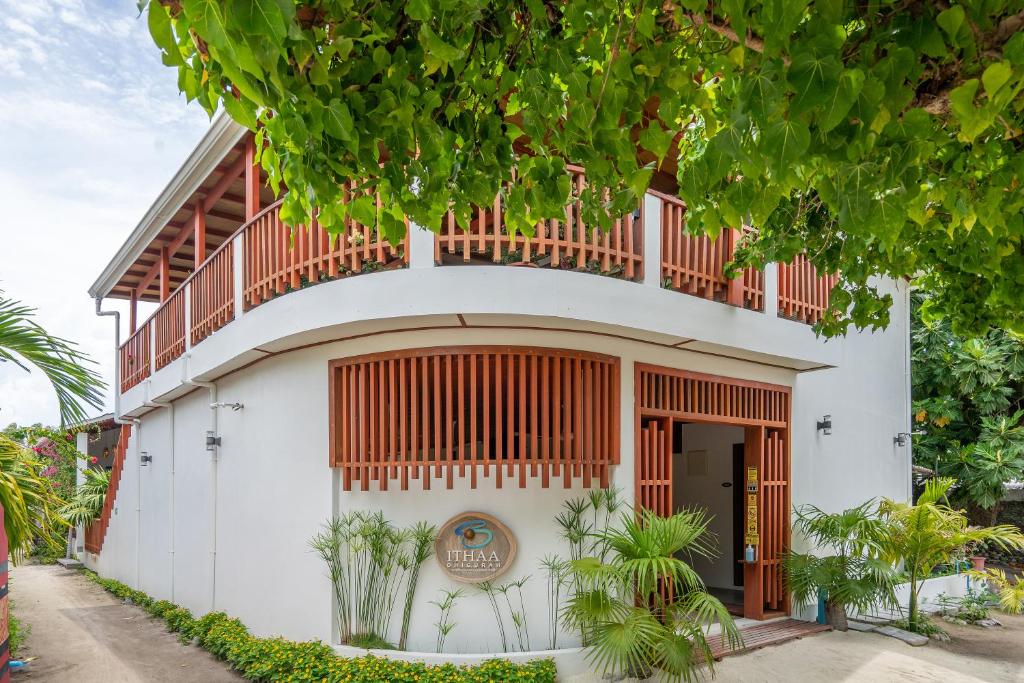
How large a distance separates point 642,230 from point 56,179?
7.82 m

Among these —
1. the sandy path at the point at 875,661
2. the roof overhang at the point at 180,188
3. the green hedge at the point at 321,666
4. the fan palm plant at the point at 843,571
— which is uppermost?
the roof overhang at the point at 180,188

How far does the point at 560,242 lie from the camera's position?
6.95 meters

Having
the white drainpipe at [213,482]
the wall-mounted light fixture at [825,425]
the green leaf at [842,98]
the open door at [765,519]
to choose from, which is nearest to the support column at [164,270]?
the white drainpipe at [213,482]

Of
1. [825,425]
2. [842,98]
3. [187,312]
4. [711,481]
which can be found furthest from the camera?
[711,481]

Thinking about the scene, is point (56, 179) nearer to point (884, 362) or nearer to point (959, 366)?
point (884, 362)

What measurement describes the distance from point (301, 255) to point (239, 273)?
1.66 metres

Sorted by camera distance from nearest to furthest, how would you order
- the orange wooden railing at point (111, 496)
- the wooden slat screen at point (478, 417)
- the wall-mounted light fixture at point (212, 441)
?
the wooden slat screen at point (478, 417)
the wall-mounted light fixture at point (212, 441)
the orange wooden railing at point (111, 496)

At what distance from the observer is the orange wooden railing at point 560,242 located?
6.80m

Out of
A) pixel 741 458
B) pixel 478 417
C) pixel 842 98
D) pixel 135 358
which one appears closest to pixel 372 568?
pixel 478 417

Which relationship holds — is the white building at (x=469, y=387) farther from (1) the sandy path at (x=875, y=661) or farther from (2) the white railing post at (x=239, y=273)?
(1) the sandy path at (x=875, y=661)

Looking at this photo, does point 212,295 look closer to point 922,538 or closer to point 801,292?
point 801,292

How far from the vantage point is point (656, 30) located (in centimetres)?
358

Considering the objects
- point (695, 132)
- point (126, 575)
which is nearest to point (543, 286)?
point (695, 132)

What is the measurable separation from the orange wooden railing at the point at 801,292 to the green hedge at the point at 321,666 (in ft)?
16.2
